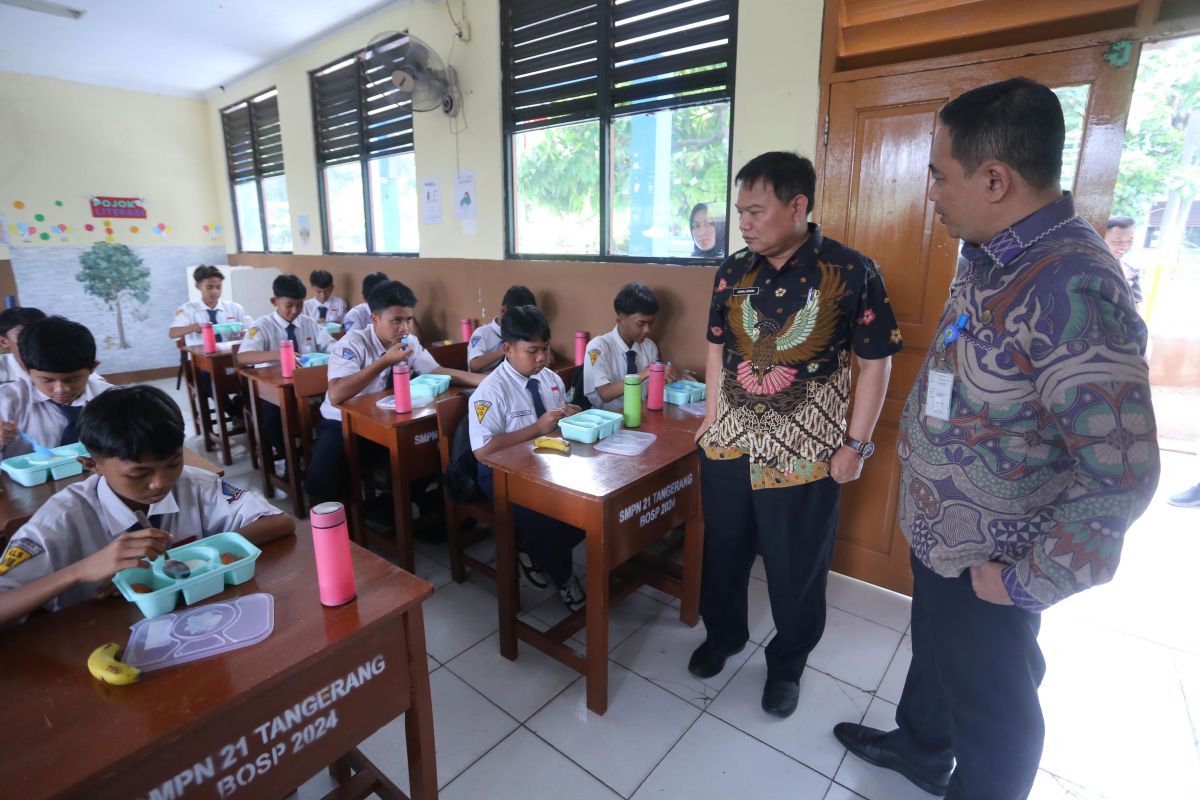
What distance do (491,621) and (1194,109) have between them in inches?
229

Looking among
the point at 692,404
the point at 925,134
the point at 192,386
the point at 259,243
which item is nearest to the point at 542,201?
the point at 692,404

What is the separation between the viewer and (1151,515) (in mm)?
3242

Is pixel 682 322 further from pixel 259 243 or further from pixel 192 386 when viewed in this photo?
pixel 259 243

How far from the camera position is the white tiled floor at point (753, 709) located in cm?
154

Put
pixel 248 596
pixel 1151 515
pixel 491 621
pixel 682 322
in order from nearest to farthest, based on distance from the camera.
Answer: pixel 248 596 → pixel 491 621 → pixel 682 322 → pixel 1151 515

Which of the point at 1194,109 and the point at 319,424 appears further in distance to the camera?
the point at 1194,109

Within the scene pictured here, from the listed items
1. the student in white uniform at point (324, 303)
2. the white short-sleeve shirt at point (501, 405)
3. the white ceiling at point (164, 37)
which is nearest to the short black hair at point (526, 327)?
the white short-sleeve shirt at point (501, 405)

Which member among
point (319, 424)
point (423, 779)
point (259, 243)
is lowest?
point (423, 779)

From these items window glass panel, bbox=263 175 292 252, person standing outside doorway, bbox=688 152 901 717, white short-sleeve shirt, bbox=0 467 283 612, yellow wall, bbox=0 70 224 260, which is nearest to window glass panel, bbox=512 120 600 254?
person standing outside doorway, bbox=688 152 901 717

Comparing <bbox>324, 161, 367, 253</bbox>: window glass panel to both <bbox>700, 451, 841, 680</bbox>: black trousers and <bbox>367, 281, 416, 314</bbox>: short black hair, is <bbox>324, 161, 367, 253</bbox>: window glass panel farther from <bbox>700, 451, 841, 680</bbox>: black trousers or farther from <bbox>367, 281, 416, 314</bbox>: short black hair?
<bbox>700, 451, 841, 680</bbox>: black trousers

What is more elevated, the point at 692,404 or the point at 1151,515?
the point at 692,404

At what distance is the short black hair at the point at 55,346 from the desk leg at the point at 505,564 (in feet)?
4.20

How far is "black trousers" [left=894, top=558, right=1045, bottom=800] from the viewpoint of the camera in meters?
1.06

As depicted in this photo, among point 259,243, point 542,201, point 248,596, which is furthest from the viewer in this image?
point 259,243
